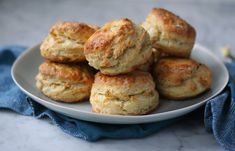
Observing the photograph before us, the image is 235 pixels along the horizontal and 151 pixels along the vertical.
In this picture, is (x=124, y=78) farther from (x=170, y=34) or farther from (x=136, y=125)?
(x=170, y=34)

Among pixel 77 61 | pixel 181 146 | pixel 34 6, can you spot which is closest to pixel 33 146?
pixel 77 61

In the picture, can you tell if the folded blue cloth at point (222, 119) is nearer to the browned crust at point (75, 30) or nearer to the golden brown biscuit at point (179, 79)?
the golden brown biscuit at point (179, 79)

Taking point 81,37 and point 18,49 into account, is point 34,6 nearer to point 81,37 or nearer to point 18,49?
point 18,49

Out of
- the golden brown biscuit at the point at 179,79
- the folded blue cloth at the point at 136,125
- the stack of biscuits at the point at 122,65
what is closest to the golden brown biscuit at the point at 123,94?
the stack of biscuits at the point at 122,65

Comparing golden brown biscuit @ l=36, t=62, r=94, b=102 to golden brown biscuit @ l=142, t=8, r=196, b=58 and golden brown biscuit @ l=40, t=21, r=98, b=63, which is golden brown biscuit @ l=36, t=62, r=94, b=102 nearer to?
golden brown biscuit @ l=40, t=21, r=98, b=63

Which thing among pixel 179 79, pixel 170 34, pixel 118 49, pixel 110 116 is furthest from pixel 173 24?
pixel 110 116
